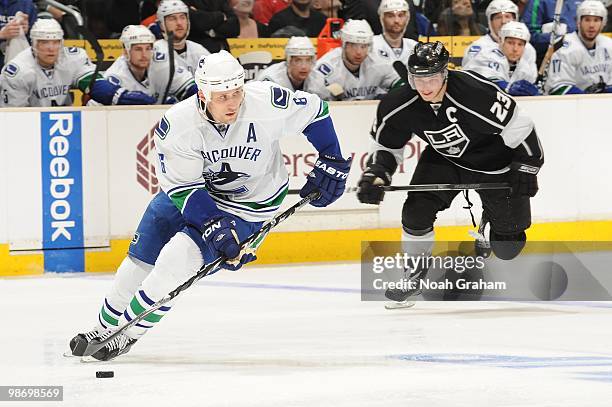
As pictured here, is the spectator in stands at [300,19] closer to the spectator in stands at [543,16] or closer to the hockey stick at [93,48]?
the hockey stick at [93,48]

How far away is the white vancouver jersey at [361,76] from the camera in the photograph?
27.7 ft

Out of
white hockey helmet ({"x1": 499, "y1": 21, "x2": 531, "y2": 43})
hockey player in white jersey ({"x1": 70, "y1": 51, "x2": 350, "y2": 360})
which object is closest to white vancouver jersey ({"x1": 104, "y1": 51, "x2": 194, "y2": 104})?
white hockey helmet ({"x1": 499, "y1": 21, "x2": 531, "y2": 43})

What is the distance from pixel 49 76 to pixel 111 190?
0.89m

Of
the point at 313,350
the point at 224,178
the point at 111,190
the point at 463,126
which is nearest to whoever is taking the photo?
the point at 224,178

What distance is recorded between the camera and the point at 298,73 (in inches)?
325

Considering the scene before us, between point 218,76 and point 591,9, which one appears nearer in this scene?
point 218,76

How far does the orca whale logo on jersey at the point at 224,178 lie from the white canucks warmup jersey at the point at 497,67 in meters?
3.76

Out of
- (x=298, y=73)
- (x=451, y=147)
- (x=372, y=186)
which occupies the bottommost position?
(x=372, y=186)

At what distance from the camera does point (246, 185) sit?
5.09 m

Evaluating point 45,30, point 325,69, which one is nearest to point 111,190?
point 45,30

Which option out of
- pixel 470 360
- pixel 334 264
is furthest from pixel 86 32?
pixel 470 360

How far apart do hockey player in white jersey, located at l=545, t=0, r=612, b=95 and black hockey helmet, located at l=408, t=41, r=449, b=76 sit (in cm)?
287

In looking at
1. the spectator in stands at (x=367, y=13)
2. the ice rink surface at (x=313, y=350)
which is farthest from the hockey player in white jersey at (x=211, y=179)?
the spectator in stands at (x=367, y=13)

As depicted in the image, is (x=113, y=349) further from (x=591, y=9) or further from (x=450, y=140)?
(x=591, y=9)
